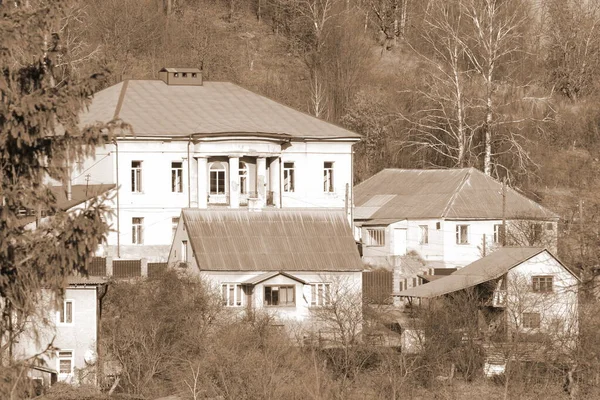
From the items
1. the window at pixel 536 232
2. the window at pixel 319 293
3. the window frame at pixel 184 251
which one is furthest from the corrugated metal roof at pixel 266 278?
the window at pixel 536 232

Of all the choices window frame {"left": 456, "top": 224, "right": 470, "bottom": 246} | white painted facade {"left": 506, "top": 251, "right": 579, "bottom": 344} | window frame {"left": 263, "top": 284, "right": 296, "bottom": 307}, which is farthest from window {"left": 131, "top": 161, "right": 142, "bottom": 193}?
white painted facade {"left": 506, "top": 251, "right": 579, "bottom": 344}

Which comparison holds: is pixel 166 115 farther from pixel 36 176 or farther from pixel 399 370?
pixel 36 176

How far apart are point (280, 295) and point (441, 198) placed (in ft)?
43.3

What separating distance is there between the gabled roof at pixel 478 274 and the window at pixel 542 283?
0.76 m

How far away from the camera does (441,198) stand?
52.9 meters

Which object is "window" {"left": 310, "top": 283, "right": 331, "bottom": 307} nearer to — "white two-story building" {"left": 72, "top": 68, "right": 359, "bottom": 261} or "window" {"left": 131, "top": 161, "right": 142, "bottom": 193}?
"white two-story building" {"left": 72, "top": 68, "right": 359, "bottom": 261}

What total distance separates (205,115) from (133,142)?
150 inches

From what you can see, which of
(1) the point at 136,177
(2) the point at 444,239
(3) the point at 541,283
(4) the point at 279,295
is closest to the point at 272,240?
(4) the point at 279,295

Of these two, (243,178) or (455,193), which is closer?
(243,178)

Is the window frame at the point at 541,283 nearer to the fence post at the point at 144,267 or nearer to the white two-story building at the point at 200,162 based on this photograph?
the white two-story building at the point at 200,162

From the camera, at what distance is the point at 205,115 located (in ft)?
165

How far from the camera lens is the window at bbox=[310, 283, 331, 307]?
4162 cm

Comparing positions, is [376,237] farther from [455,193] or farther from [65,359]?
[65,359]

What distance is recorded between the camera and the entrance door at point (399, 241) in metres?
50.8
